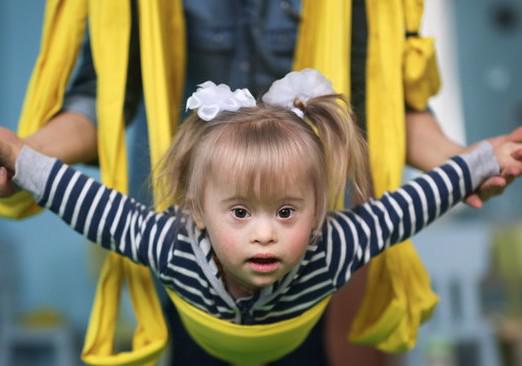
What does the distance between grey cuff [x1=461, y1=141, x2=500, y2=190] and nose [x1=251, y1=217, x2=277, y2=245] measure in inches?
10.3

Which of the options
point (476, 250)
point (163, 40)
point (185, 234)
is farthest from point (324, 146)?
point (476, 250)

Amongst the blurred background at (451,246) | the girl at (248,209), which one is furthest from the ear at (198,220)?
the blurred background at (451,246)

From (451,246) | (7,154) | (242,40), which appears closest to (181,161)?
(7,154)

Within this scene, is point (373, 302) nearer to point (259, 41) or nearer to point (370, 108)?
point (370, 108)

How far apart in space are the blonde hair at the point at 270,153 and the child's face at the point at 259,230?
13 millimetres

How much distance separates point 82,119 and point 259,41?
244mm

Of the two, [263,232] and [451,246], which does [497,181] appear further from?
[451,246]

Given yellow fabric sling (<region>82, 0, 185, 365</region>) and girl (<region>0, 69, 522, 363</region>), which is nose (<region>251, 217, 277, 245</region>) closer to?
girl (<region>0, 69, 522, 363</region>)

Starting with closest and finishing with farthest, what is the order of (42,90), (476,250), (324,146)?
(324,146), (42,90), (476,250)

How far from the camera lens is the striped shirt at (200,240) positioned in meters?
0.78

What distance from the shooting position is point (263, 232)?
69 cm

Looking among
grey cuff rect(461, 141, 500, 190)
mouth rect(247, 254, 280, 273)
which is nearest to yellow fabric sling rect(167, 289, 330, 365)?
mouth rect(247, 254, 280, 273)

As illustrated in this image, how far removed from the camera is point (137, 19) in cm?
93

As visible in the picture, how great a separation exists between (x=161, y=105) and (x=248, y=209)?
21cm
